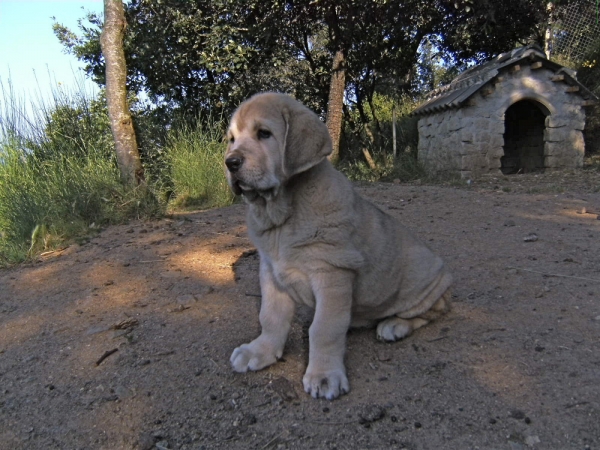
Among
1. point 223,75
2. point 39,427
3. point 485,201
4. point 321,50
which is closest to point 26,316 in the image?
point 39,427

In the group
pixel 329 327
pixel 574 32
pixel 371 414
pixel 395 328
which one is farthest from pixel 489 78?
pixel 371 414

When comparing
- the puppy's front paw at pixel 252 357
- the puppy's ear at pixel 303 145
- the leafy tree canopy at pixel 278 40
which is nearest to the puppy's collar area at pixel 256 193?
the puppy's ear at pixel 303 145

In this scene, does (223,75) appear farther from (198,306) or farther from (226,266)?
(198,306)

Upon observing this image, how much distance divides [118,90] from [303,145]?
20.8ft

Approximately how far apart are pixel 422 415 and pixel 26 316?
10.1 ft

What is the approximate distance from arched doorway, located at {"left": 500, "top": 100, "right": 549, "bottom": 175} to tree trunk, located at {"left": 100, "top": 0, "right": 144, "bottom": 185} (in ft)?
37.7

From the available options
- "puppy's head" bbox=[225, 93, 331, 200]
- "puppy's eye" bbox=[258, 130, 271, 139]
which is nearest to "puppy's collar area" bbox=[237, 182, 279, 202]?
"puppy's head" bbox=[225, 93, 331, 200]

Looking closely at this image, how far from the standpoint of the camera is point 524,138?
15961 mm

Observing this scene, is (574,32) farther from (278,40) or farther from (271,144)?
(271,144)

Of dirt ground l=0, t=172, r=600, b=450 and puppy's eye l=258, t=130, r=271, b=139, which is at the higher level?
puppy's eye l=258, t=130, r=271, b=139

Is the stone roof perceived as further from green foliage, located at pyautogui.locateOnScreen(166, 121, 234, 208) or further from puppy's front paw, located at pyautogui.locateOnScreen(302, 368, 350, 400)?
puppy's front paw, located at pyautogui.locateOnScreen(302, 368, 350, 400)

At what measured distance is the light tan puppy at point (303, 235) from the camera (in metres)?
2.64

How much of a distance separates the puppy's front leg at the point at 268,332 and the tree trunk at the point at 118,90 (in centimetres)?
525

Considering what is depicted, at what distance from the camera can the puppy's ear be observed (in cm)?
268
